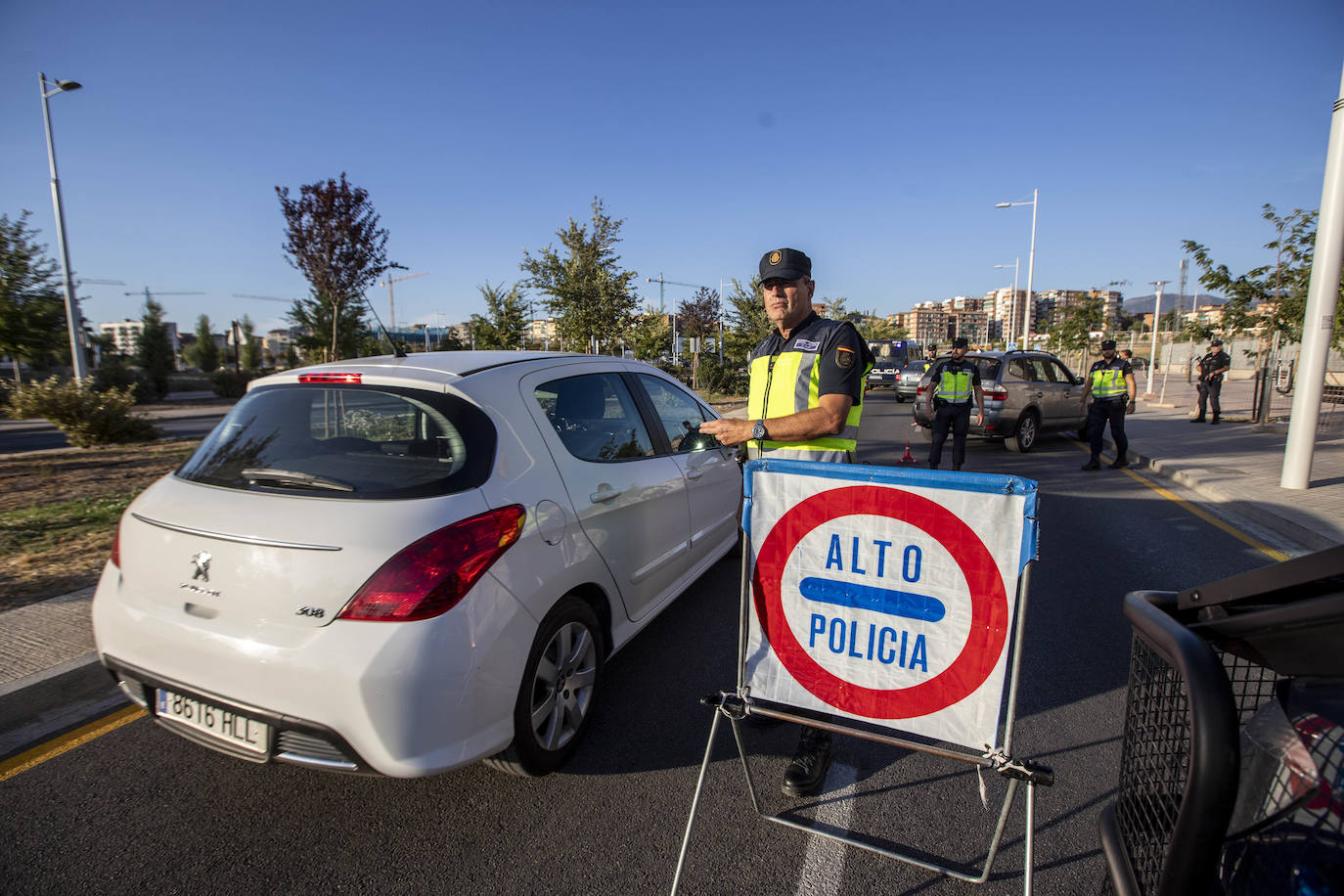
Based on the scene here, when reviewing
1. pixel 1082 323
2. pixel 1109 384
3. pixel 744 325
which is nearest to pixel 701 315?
pixel 744 325

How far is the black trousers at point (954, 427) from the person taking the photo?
852 centimetres

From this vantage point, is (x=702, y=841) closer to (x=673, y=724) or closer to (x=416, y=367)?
(x=673, y=724)

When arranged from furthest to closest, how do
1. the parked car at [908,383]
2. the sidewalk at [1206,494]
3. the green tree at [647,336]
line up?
1. the parked car at [908,383]
2. the green tree at [647,336]
3. the sidewalk at [1206,494]

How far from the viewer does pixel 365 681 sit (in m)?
1.99

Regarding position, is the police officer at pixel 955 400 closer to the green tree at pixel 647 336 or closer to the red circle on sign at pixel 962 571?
the red circle on sign at pixel 962 571

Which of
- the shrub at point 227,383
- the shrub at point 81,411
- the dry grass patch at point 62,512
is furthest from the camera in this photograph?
the shrub at point 227,383

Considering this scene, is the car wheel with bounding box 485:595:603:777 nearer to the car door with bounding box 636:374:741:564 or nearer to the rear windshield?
the rear windshield

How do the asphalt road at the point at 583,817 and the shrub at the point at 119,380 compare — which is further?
the shrub at the point at 119,380

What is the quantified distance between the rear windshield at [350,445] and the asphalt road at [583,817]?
1.19 meters

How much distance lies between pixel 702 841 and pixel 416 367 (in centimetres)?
205

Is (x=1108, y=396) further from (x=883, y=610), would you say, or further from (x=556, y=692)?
(x=556, y=692)

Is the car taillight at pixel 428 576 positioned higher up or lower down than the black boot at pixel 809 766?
higher up

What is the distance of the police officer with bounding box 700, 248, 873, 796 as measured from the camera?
8.88ft

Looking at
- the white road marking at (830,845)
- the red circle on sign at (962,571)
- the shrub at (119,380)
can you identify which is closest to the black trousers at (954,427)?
the white road marking at (830,845)
